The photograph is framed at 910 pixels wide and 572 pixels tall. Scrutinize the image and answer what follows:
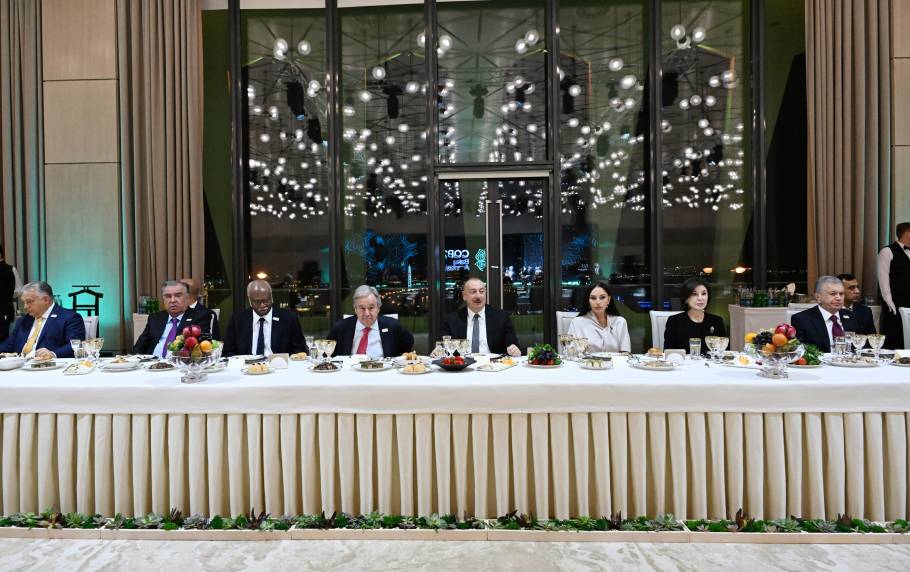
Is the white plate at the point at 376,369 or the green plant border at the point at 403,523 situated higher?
the white plate at the point at 376,369

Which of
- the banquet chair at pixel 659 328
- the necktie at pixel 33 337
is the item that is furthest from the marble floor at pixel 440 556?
the banquet chair at pixel 659 328

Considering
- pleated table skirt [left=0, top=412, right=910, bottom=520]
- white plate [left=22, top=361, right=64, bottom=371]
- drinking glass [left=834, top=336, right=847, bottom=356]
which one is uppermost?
drinking glass [left=834, top=336, right=847, bottom=356]

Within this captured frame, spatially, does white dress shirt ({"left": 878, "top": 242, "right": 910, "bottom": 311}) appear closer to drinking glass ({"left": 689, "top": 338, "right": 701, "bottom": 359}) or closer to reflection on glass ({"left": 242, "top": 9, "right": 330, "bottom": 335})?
drinking glass ({"left": 689, "top": 338, "right": 701, "bottom": 359})

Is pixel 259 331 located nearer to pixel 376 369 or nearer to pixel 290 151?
pixel 376 369

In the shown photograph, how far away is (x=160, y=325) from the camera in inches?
150

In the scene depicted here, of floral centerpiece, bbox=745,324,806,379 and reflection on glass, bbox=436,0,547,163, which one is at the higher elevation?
reflection on glass, bbox=436,0,547,163

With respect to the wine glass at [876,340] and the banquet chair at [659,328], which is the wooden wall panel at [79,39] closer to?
the banquet chair at [659,328]

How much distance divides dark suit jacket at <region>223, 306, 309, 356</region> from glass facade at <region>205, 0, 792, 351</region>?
2056 mm

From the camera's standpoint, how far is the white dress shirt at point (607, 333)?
3730 millimetres

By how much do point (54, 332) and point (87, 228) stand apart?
2580 millimetres

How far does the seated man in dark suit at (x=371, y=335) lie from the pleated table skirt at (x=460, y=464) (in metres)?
1.37

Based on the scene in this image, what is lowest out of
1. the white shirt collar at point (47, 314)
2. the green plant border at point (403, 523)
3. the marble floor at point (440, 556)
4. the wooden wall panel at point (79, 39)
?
the marble floor at point (440, 556)

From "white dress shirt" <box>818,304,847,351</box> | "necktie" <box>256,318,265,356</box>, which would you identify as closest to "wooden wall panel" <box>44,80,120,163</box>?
"necktie" <box>256,318,265,356</box>

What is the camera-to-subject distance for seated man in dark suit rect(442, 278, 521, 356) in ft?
12.7
